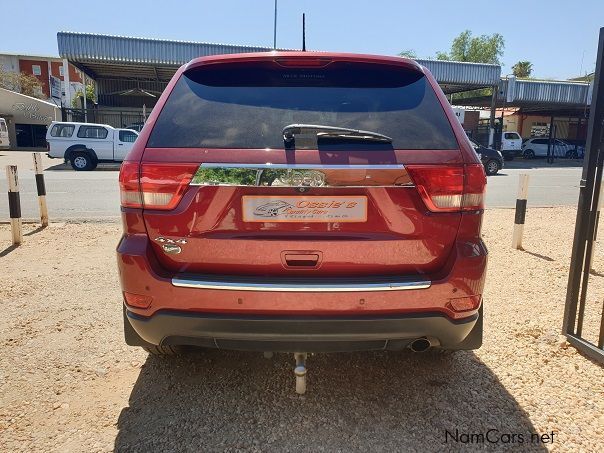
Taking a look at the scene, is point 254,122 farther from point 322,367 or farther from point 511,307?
point 511,307

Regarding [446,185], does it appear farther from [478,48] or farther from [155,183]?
A: [478,48]

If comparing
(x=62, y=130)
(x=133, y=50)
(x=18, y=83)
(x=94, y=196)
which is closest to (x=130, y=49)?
(x=133, y=50)

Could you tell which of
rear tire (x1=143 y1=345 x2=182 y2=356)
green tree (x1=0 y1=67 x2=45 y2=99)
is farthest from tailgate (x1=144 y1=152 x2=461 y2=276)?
green tree (x1=0 y1=67 x2=45 y2=99)

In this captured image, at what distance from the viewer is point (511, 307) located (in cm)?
408

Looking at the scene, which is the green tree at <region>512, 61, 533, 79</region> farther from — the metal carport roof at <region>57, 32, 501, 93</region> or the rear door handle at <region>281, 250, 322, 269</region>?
the rear door handle at <region>281, 250, 322, 269</region>

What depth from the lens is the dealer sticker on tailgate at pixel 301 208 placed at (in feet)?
6.74

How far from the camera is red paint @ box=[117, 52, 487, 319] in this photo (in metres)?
2.05

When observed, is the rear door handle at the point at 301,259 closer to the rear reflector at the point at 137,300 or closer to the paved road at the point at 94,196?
the rear reflector at the point at 137,300

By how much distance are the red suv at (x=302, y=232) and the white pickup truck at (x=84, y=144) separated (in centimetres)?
1829

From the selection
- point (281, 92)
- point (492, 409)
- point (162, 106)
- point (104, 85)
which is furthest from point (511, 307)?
point (104, 85)

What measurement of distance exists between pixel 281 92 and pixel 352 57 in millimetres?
425

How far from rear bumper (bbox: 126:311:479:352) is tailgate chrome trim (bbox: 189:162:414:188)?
2.01ft

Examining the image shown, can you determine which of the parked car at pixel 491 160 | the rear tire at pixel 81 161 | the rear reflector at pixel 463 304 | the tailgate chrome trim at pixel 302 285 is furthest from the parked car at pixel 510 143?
the tailgate chrome trim at pixel 302 285

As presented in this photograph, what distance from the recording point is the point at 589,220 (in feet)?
10.6
